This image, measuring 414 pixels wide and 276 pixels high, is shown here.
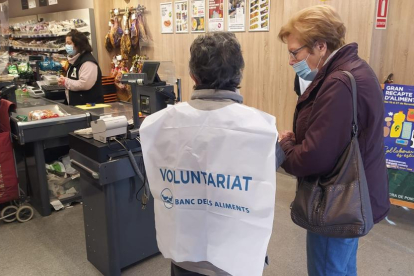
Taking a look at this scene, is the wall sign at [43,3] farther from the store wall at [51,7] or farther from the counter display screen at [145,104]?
the counter display screen at [145,104]

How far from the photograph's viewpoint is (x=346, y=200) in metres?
1.33

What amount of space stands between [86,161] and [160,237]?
3.15ft

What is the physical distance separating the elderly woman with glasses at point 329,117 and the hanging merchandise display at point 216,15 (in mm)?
3067

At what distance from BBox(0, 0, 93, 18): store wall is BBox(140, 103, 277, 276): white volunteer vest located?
566 cm

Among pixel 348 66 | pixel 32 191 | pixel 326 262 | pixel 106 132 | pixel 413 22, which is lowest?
pixel 32 191

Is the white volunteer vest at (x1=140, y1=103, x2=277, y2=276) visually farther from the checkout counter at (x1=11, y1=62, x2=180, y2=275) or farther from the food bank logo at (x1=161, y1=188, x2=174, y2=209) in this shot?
the checkout counter at (x1=11, y1=62, x2=180, y2=275)

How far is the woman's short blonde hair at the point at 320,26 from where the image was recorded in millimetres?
1398

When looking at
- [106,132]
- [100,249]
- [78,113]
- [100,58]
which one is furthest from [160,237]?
[100,58]

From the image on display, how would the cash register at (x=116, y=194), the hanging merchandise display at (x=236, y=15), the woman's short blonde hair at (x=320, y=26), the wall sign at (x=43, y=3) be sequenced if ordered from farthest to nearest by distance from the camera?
the wall sign at (x=43, y=3), the hanging merchandise display at (x=236, y=15), the cash register at (x=116, y=194), the woman's short blonde hair at (x=320, y=26)

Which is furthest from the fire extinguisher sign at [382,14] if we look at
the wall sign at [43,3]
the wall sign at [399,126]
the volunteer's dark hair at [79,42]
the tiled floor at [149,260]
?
the wall sign at [43,3]

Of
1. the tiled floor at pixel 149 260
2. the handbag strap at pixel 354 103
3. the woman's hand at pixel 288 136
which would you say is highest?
the handbag strap at pixel 354 103

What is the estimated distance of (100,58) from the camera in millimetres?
6375

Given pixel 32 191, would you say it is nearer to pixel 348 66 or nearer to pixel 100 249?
pixel 100 249

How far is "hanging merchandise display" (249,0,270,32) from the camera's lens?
13.0 ft
